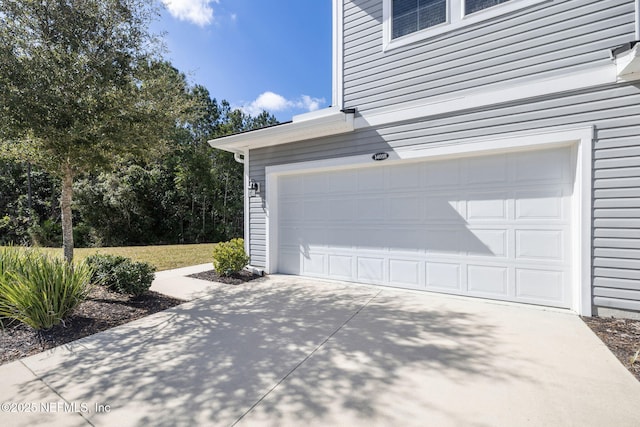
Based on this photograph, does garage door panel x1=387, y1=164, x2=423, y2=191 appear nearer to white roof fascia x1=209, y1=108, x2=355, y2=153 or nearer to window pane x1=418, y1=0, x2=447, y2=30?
white roof fascia x1=209, y1=108, x2=355, y2=153

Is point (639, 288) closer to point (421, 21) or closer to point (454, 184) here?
point (454, 184)

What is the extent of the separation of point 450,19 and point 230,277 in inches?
250

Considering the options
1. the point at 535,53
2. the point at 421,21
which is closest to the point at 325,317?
the point at 535,53

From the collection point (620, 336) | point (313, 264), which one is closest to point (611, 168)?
point (620, 336)

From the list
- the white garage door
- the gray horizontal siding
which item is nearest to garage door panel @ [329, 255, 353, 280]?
the white garage door

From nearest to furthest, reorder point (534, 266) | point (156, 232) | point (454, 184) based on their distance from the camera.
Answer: point (534, 266), point (454, 184), point (156, 232)

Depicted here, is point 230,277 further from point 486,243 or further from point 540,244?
point 540,244

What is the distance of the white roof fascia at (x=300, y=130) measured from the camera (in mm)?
5465

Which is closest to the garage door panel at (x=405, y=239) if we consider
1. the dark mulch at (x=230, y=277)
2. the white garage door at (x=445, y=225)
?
the white garage door at (x=445, y=225)

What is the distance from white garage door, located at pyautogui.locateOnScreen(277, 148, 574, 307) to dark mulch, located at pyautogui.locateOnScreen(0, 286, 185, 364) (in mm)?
2969

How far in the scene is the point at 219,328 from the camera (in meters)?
3.66

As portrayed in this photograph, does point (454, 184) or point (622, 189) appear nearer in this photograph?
point (622, 189)

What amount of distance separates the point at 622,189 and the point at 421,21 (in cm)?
395

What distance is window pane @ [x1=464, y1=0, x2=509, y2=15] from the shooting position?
453 cm
